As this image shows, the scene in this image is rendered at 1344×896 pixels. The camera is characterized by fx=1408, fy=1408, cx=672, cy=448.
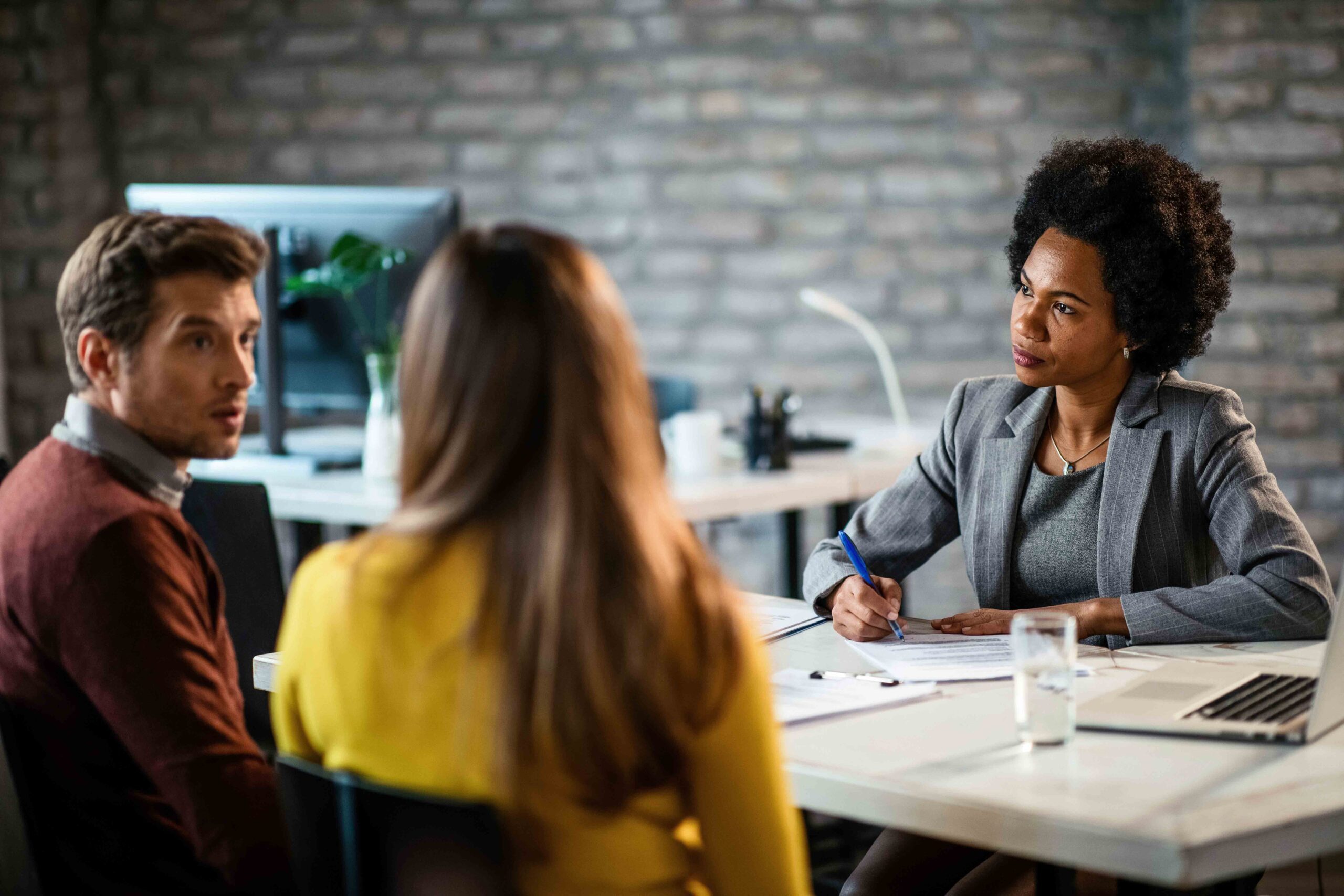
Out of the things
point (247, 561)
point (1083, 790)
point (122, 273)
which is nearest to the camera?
point (1083, 790)

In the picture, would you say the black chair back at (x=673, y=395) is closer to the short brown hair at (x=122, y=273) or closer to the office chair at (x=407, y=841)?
the short brown hair at (x=122, y=273)

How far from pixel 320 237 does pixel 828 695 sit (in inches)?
72.2

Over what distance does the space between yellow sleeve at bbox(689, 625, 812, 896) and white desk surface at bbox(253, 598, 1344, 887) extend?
0.56 ft

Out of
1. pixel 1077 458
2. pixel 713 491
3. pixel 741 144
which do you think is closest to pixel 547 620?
pixel 1077 458

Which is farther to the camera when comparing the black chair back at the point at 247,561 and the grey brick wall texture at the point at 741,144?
the grey brick wall texture at the point at 741,144

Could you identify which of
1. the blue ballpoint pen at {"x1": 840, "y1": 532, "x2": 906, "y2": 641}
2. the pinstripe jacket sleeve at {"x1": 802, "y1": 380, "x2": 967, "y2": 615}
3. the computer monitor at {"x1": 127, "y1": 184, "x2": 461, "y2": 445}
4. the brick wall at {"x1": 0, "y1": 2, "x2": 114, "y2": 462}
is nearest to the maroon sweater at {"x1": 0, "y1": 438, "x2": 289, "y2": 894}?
the blue ballpoint pen at {"x1": 840, "y1": 532, "x2": 906, "y2": 641}

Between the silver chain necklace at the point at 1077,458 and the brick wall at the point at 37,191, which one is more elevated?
the brick wall at the point at 37,191

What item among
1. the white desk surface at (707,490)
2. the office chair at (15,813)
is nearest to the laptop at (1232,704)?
the office chair at (15,813)

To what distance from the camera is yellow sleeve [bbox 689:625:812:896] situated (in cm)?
95

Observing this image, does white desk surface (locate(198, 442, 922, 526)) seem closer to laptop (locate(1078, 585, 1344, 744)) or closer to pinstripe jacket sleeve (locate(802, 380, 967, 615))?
pinstripe jacket sleeve (locate(802, 380, 967, 615))

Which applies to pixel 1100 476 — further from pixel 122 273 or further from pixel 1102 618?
pixel 122 273

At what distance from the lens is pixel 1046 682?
4.00 feet

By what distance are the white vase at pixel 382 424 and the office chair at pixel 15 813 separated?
1519 millimetres

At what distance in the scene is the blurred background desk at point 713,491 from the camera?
8.50ft
